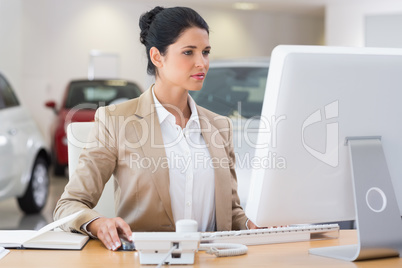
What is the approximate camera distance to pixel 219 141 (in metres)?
2.20

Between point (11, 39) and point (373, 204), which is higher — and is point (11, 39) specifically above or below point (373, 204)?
above

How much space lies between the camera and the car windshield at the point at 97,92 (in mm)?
8516

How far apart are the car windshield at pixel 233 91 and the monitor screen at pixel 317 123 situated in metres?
2.76

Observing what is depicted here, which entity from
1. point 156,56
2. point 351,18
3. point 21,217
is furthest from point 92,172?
point 351,18

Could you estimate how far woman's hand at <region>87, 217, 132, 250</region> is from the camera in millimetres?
1692

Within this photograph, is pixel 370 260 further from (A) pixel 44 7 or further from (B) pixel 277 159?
(A) pixel 44 7

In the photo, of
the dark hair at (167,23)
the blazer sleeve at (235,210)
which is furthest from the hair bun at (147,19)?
the blazer sleeve at (235,210)

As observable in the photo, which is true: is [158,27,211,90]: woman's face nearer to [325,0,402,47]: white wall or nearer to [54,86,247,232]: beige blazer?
[54,86,247,232]: beige blazer

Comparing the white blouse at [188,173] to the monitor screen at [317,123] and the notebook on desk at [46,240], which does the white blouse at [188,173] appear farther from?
the monitor screen at [317,123]

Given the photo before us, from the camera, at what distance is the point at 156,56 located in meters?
2.18

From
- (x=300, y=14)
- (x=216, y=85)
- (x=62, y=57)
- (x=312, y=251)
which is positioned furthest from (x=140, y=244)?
(x=300, y=14)

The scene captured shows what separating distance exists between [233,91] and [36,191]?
2.26m

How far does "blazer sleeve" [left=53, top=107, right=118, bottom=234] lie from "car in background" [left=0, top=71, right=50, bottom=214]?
123 inches

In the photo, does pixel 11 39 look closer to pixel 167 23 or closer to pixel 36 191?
pixel 36 191
